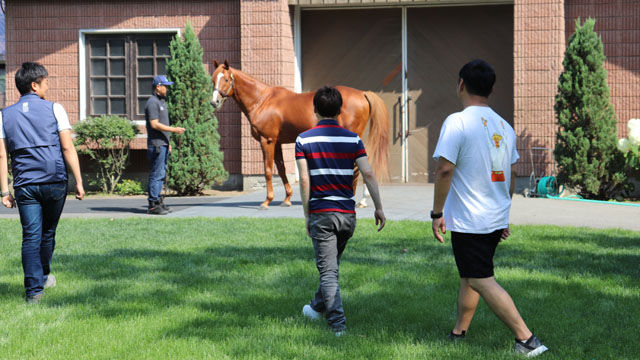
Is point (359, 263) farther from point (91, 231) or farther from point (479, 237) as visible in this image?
point (91, 231)

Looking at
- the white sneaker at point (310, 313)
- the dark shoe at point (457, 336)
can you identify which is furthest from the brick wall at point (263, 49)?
the dark shoe at point (457, 336)

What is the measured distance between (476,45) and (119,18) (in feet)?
26.1

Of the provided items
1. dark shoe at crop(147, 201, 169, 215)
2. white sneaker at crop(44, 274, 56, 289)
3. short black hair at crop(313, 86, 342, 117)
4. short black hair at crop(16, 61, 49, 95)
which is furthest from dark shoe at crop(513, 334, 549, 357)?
dark shoe at crop(147, 201, 169, 215)

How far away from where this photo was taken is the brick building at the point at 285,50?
1438 cm

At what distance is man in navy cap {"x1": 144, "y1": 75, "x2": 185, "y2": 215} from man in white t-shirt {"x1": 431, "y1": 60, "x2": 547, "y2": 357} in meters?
6.65

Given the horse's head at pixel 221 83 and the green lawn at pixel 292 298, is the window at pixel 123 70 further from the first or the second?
Answer: the green lawn at pixel 292 298

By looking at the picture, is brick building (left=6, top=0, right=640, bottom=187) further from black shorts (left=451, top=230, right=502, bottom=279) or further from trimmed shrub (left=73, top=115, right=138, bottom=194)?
black shorts (left=451, top=230, right=502, bottom=279)

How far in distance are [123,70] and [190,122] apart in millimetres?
2984

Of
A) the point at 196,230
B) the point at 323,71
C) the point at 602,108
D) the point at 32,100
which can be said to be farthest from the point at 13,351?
the point at 323,71

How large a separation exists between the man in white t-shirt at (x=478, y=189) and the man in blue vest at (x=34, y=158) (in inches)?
114

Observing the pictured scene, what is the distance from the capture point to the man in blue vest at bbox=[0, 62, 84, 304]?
4.93 m

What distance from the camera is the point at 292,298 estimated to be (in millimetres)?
4898

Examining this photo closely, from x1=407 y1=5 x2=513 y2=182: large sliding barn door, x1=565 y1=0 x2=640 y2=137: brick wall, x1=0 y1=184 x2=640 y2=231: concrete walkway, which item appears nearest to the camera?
x1=0 y1=184 x2=640 y2=231: concrete walkway

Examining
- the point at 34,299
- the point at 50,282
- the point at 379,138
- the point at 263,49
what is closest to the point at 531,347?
the point at 34,299
